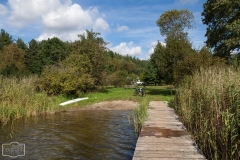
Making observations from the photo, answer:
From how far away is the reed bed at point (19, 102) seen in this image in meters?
10.0

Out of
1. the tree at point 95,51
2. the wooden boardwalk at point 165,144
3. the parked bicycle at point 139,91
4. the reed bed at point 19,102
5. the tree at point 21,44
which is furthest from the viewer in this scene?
the tree at point 21,44

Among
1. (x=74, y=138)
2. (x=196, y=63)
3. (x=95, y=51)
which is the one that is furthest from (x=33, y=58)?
(x=74, y=138)

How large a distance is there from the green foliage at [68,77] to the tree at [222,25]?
12262mm

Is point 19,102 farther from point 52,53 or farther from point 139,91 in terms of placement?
point 52,53

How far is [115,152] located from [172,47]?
50.5ft

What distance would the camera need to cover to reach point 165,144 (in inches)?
205

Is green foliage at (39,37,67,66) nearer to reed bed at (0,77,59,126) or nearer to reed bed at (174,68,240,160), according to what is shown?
reed bed at (0,77,59,126)

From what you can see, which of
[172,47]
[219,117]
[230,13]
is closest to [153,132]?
[219,117]

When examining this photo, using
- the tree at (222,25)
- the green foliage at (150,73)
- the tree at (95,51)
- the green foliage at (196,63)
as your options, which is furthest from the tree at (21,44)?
the green foliage at (196,63)

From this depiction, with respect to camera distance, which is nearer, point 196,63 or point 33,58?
point 196,63

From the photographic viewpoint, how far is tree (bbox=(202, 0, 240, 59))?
16909mm

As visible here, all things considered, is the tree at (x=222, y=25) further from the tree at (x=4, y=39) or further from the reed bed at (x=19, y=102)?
the tree at (x=4, y=39)

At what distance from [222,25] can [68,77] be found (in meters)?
14.3

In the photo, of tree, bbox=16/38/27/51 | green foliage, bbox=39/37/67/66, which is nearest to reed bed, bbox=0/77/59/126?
green foliage, bbox=39/37/67/66
